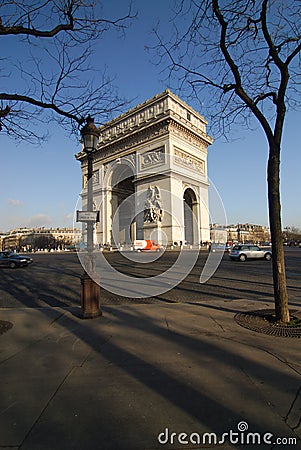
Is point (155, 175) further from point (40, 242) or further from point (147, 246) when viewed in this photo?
point (40, 242)

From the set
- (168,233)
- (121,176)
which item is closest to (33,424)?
(168,233)

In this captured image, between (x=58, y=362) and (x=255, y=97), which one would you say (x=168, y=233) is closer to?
(x=255, y=97)

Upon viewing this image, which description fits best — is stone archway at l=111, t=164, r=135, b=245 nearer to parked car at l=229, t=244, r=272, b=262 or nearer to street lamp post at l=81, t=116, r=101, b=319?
parked car at l=229, t=244, r=272, b=262

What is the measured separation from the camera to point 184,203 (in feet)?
130

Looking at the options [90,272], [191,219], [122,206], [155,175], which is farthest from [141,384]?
[122,206]

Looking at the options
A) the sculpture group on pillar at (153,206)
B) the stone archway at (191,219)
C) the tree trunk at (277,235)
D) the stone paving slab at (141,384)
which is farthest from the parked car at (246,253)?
the stone paving slab at (141,384)

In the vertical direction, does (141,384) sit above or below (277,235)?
below

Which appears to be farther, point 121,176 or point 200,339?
point 121,176

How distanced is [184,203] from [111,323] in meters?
35.2

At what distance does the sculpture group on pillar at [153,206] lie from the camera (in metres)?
35.6

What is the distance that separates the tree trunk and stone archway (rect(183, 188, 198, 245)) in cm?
3319

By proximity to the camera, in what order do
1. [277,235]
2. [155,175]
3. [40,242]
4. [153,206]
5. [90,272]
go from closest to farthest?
[277,235] < [90,272] < [153,206] < [155,175] < [40,242]

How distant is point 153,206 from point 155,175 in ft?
14.0

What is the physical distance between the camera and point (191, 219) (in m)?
39.8
